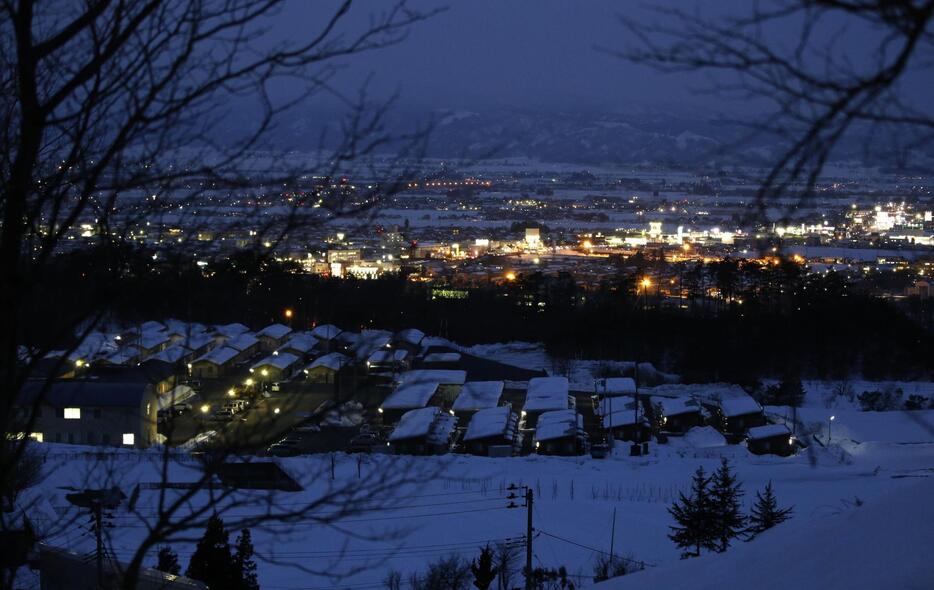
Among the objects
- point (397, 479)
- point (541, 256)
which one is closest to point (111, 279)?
point (397, 479)

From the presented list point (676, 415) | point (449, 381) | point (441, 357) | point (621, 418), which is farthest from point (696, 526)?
point (441, 357)

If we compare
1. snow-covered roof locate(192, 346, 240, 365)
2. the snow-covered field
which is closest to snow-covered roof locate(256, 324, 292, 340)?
snow-covered roof locate(192, 346, 240, 365)

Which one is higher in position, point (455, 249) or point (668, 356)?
point (455, 249)

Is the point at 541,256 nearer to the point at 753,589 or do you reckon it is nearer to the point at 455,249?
the point at 455,249

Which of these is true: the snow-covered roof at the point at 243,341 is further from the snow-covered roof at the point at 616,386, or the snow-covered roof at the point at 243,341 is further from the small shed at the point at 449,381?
the snow-covered roof at the point at 616,386

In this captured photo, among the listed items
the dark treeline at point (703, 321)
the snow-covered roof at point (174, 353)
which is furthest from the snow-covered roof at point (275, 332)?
the snow-covered roof at point (174, 353)

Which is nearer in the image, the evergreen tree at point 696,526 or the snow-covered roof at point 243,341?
the evergreen tree at point 696,526

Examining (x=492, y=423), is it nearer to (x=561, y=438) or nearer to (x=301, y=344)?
(x=561, y=438)
